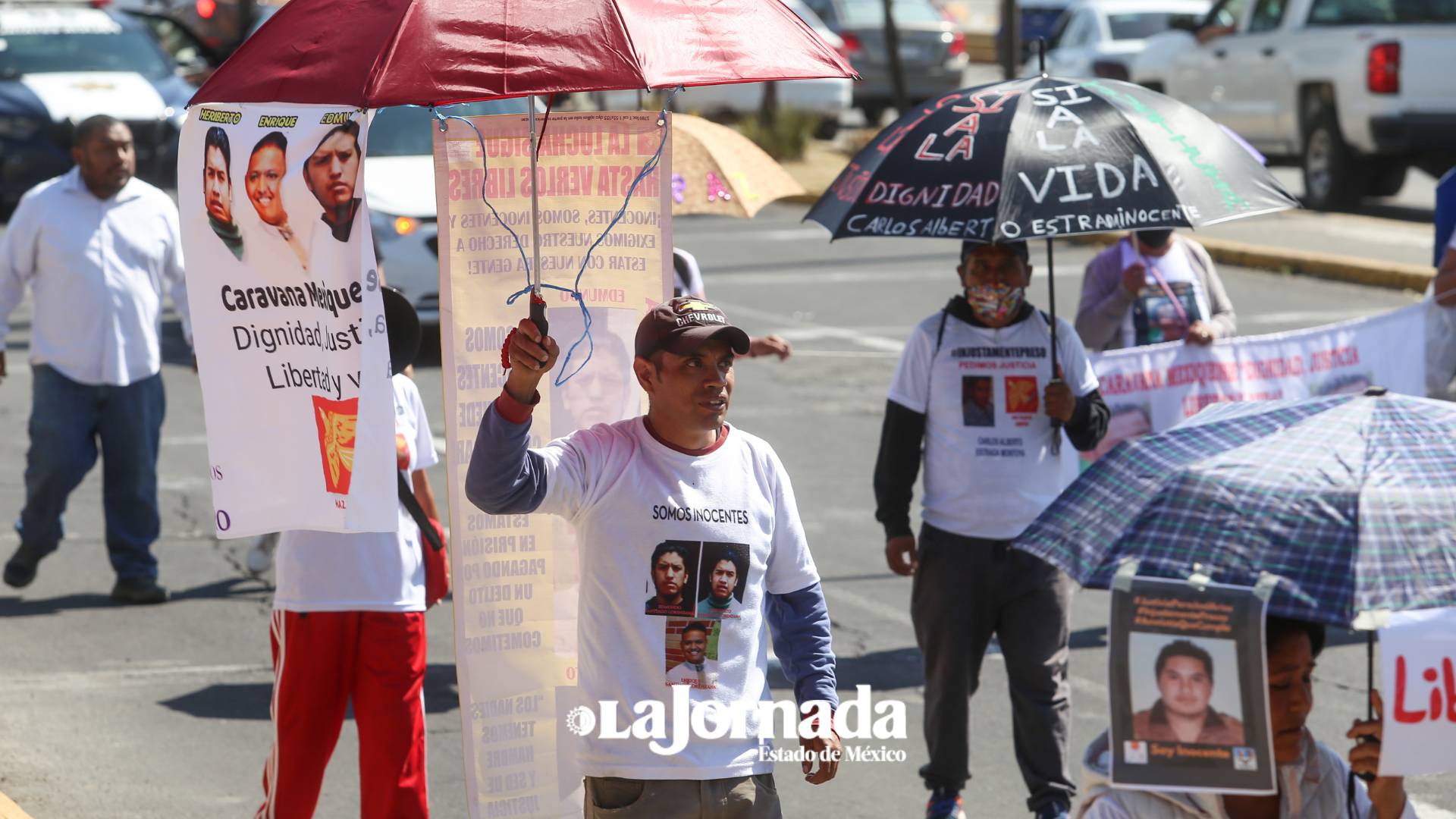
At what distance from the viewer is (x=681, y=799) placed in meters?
4.13

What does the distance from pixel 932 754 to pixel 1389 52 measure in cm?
1329

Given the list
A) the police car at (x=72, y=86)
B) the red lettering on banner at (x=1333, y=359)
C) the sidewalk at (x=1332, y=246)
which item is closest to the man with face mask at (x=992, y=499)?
the red lettering on banner at (x=1333, y=359)

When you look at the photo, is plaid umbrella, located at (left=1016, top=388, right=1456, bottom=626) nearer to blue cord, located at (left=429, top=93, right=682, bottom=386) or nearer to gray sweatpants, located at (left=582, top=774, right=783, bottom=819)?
gray sweatpants, located at (left=582, top=774, right=783, bottom=819)

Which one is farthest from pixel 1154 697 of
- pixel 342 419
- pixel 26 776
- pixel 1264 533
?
pixel 26 776

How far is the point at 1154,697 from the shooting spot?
125 inches

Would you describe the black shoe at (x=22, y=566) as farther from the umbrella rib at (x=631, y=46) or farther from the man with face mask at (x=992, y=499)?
the umbrella rib at (x=631, y=46)

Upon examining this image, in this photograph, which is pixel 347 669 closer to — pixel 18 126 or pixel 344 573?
pixel 344 573

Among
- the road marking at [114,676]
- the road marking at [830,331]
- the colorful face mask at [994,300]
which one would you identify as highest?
the colorful face mask at [994,300]

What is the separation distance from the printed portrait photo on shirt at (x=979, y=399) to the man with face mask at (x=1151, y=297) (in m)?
1.65

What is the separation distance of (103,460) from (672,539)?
5.12 metres

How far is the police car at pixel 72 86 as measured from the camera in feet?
64.1

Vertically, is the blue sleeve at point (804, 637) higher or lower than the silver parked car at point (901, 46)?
lower

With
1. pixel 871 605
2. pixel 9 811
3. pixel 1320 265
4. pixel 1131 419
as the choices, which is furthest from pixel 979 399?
pixel 1320 265

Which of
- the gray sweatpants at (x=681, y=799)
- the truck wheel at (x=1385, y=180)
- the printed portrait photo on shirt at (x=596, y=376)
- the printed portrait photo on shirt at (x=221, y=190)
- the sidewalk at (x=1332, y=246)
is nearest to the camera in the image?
the gray sweatpants at (x=681, y=799)
